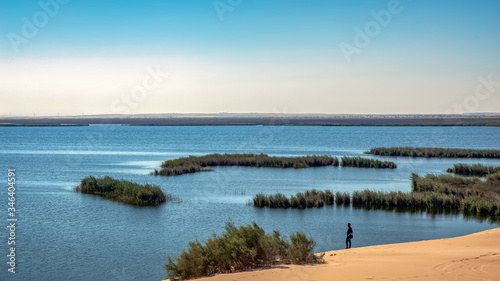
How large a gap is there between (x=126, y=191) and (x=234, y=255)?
2105cm

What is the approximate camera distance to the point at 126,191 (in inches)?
1395

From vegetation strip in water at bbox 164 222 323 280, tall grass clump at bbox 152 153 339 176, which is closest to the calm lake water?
vegetation strip in water at bbox 164 222 323 280

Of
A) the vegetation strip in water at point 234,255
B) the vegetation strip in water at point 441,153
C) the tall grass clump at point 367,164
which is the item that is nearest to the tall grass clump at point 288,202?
the vegetation strip in water at point 234,255

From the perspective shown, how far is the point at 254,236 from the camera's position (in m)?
16.9

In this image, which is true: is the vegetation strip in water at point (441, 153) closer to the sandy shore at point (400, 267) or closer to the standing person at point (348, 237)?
the standing person at point (348, 237)

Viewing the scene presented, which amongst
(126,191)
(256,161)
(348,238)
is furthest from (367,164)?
(348,238)

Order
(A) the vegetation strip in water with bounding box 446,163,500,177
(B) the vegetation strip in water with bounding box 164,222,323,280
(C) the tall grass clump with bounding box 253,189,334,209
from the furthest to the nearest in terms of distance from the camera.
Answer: (A) the vegetation strip in water with bounding box 446,163,500,177 < (C) the tall grass clump with bounding box 253,189,334,209 < (B) the vegetation strip in water with bounding box 164,222,323,280

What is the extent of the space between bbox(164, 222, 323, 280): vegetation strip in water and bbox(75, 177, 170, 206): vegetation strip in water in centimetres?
1717

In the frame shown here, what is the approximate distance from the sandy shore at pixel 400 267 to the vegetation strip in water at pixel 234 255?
0.62 m

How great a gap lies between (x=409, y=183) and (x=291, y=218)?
18.6 m

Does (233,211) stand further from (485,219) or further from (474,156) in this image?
(474,156)

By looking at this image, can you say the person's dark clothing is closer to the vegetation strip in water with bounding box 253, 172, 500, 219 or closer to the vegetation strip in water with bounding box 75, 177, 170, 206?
the vegetation strip in water with bounding box 253, 172, 500, 219

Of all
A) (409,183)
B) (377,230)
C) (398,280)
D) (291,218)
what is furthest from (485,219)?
(398,280)

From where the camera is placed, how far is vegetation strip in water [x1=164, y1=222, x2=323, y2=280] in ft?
53.1
